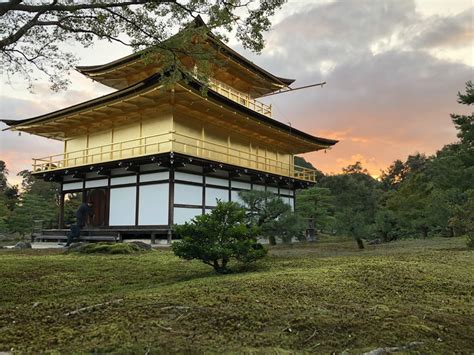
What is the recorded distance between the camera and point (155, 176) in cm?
1931

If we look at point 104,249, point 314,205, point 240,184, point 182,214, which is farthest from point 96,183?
point 314,205

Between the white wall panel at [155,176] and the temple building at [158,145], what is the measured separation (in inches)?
1.9

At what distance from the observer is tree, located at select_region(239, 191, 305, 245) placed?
13.9m

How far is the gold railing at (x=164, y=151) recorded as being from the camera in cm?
1931

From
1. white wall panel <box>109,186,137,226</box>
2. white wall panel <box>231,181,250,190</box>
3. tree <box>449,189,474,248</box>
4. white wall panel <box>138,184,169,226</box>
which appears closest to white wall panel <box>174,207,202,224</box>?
white wall panel <box>138,184,169,226</box>

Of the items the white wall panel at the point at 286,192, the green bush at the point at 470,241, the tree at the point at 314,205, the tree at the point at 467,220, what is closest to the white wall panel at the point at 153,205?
the white wall panel at the point at 286,192

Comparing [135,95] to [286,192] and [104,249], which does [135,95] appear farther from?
A: [286,192]

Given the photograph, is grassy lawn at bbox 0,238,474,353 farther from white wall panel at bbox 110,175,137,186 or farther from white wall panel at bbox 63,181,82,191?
white wall panel at bbox 63,181,82,191

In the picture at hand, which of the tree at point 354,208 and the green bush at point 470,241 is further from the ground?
the tree at point 354,208

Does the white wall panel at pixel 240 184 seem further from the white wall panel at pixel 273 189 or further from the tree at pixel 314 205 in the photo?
the tree at pixel 314 205

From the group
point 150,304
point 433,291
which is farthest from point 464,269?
point 150,304

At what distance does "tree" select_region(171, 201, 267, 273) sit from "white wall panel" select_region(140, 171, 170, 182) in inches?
438

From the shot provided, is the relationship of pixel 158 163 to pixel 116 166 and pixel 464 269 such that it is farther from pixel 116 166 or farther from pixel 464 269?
pixel 464 269

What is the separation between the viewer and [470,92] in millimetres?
17188
